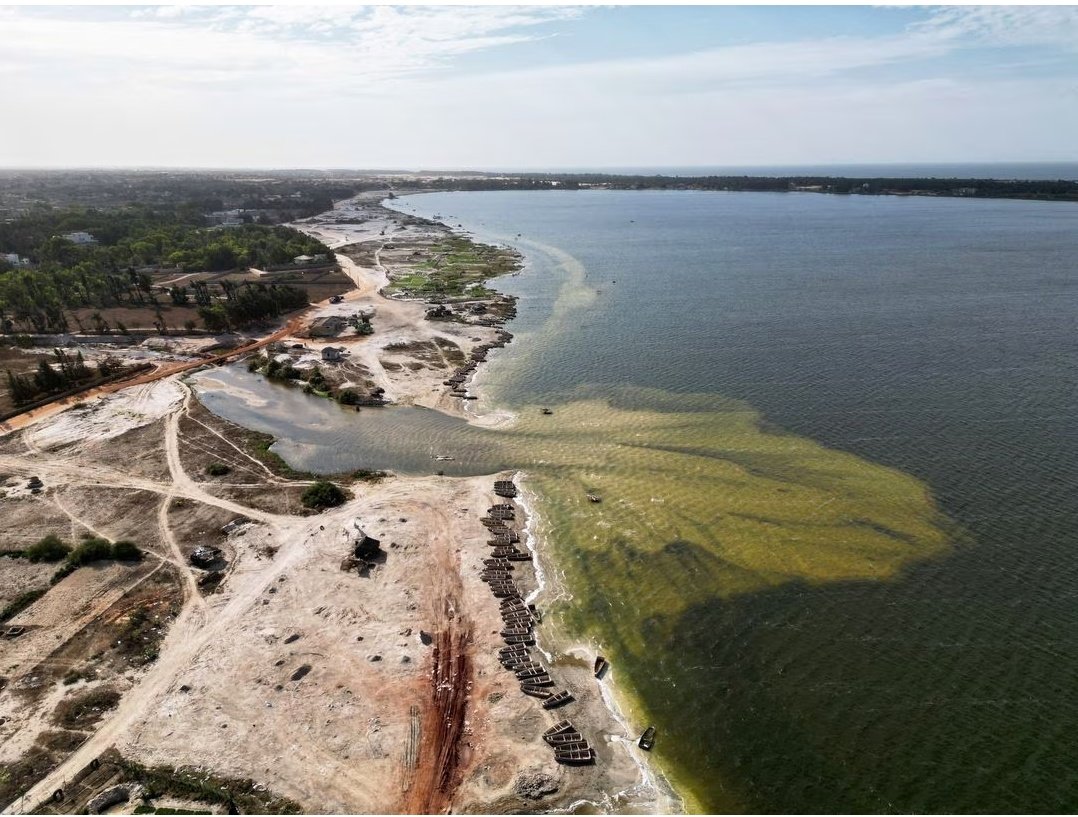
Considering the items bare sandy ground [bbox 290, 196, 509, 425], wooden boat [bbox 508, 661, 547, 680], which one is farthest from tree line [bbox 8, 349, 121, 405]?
wooden boat [bbox 508, 661, 547, 680]

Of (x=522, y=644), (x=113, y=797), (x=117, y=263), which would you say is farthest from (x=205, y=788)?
(x=117, y=263)

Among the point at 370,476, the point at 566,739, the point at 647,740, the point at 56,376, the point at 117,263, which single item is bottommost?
the point at 647,740

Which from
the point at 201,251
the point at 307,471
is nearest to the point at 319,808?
the point at 307,471

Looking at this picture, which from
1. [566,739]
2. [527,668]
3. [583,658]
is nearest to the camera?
[566,739]

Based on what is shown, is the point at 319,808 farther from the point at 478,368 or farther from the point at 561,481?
the point at 478,368

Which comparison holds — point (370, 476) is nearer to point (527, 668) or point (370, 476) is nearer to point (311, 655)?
point (311, 655)

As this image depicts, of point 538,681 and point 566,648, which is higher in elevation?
point 538,681

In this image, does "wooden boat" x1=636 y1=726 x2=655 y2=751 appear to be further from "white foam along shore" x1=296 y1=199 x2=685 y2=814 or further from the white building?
the white building
